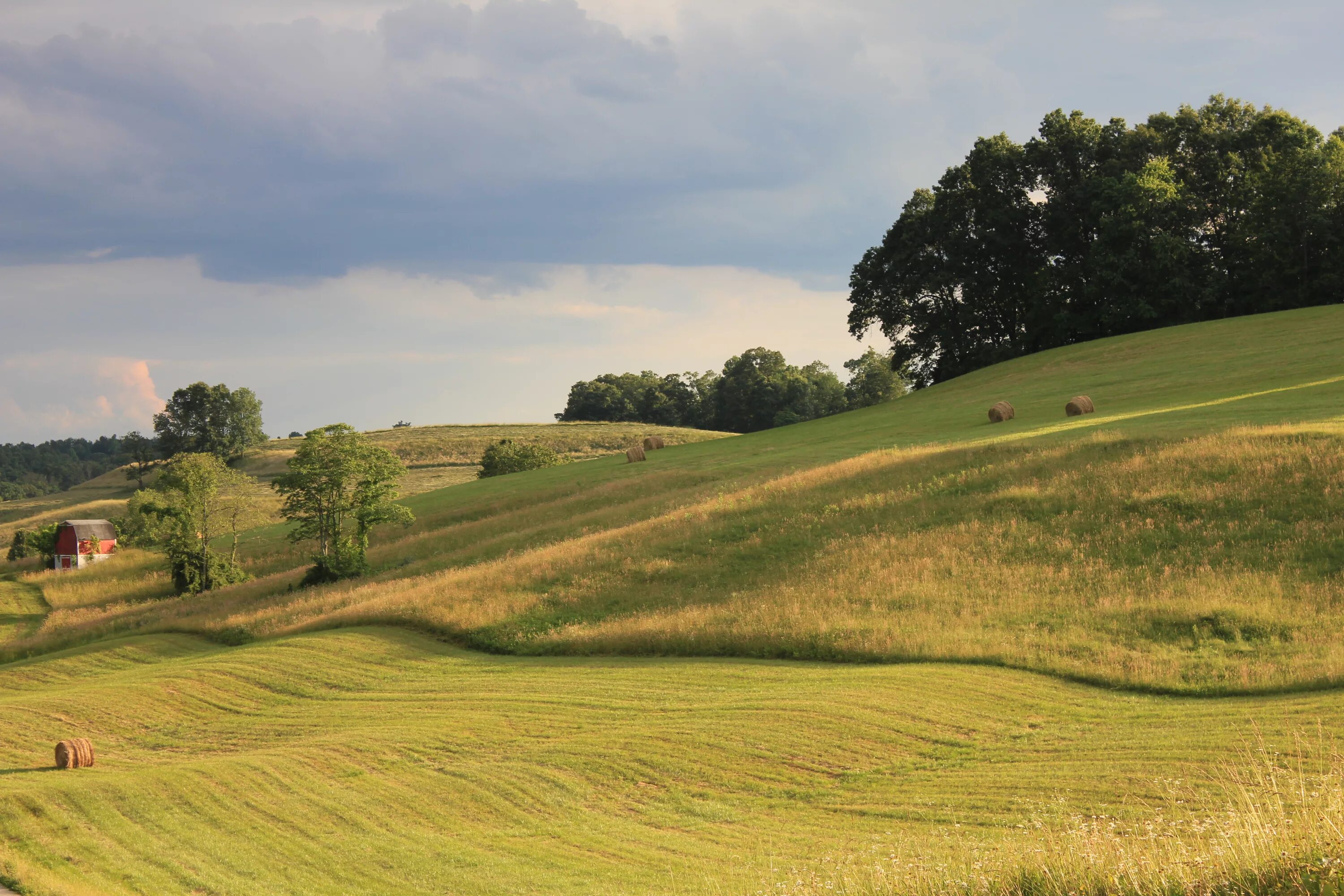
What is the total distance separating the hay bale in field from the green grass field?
0.40 m

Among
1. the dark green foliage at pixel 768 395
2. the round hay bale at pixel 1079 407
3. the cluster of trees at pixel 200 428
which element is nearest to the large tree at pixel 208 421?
the cluster of trees at pixel 200 428

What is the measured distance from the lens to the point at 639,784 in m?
13.6

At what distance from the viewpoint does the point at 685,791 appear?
523 inches

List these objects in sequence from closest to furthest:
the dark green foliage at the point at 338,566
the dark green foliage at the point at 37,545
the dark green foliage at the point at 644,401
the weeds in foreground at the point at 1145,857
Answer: the weeds in foreground at the point at 1145,857
the dark green foliage at the point at 338,566
the dark green foliage at the point at 37,545
the dark green foliage at the point at 644,401

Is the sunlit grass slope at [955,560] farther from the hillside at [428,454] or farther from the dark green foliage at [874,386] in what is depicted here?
the dark green foliage at [874,386]

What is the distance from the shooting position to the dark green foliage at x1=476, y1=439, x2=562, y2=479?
75.1 metres

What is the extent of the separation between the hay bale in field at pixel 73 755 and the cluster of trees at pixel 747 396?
334ft

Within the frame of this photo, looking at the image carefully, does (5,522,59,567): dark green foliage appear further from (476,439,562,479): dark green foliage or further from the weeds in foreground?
the weeds in foreground

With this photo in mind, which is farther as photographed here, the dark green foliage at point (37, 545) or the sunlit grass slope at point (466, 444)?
the sunlit grass slope at point (466, 444)

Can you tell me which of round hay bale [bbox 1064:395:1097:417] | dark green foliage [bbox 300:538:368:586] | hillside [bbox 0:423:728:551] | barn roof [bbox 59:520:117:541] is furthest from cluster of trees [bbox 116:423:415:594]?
hillside [bbox 0:423:728:551]

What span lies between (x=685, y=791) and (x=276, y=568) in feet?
130

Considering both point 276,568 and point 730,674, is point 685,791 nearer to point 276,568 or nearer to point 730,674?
point 730,674

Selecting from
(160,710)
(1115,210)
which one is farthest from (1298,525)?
(1115,210)

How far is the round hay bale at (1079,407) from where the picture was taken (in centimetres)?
4022
